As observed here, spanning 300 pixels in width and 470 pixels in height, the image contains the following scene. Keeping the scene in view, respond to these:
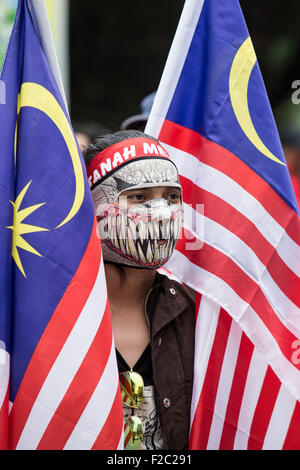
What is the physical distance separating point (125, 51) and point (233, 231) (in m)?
11.5

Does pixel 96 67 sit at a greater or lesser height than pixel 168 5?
lesser

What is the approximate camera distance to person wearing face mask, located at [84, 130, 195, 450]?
3123 millimetres

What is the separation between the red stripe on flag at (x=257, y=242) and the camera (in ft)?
11.5

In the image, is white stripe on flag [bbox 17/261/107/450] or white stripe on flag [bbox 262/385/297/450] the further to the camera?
white stripe on flag [bbox 262/385/297/450]

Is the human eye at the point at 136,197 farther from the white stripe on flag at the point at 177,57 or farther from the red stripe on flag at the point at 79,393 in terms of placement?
the white stripe on flag at the point at 177,57

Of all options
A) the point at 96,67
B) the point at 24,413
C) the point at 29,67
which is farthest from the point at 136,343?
the point at 96,67

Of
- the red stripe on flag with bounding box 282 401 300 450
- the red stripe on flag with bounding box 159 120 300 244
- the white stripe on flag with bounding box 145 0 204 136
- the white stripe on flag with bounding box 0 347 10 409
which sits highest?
the white stripe on flag with bounding box 145 0 204 136

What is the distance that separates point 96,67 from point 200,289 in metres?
11.6

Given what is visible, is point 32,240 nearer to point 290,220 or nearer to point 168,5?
point 290,220

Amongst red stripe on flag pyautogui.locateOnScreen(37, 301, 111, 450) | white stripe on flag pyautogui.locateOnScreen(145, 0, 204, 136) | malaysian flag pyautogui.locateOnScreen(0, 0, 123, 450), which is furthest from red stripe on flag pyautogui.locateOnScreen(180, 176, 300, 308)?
red stripe on flag pyautogui.locateOnScreen(37, 301, 111, 450)

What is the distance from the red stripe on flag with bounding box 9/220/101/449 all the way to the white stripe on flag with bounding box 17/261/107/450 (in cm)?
2

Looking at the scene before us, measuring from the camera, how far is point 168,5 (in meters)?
14.1

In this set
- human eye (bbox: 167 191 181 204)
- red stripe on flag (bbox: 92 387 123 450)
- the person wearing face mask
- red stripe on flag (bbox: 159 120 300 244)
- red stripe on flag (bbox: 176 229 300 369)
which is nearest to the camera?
red stripe on flag (bbox: 92 387 123 450)

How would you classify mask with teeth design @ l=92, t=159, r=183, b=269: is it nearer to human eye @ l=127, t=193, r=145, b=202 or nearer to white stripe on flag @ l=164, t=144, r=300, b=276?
human eye @ l=127, t=193, r=145, b=202
